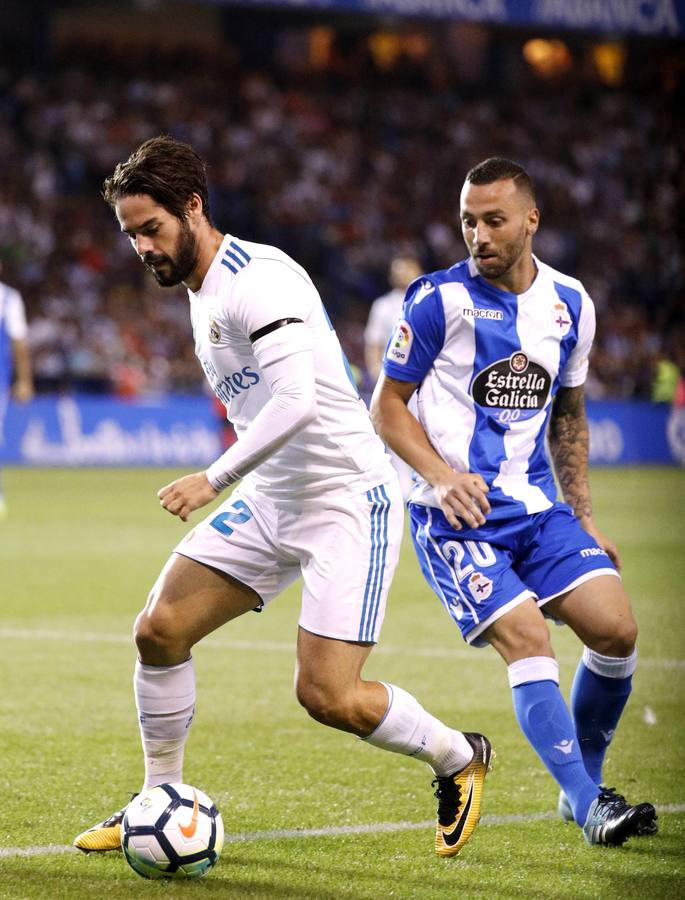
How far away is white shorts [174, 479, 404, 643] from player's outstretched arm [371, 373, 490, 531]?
16cm

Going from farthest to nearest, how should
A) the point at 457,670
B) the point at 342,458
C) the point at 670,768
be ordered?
the point at 457,670 < the point at 670,768 < the point at 342,458

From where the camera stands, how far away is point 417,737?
171 inches

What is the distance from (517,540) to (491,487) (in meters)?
0.19

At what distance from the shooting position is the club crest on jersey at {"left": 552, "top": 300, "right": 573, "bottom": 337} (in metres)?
4.80

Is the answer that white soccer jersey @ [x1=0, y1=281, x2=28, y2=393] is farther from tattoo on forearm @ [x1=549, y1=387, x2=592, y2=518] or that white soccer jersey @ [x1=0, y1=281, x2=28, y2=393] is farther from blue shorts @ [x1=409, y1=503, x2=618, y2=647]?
blue shorts @ [x1=409, y1=503, x2=618, y2=647]

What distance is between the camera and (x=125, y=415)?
69.7ft

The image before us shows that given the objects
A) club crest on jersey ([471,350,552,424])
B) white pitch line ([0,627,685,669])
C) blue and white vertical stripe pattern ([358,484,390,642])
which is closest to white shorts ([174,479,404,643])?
blue and white vertical stripe pattern ([358,484,390,642])

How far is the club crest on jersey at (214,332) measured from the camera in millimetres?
4191

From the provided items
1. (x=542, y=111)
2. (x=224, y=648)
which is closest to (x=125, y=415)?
(x=224, y=648)

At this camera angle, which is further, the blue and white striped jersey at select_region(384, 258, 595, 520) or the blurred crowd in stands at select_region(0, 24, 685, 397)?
the blurred crowd in stands at select_region(0, 24, 685, 397)

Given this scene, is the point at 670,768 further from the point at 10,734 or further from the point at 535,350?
the point at 10,734

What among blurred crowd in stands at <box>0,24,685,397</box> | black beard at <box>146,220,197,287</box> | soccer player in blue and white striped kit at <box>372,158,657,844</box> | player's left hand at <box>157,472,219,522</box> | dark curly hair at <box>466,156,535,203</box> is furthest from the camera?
blurred crowd in stands at <box>0,24,685,397</box>

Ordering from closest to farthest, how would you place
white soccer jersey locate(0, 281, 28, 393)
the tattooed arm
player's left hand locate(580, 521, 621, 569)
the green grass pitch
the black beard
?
the green grass pitch, the black beard, player's left hand locate(580, 521, 621, 569), the tattooed arm, white soccer jersey locate(0, 281, 28, 393)

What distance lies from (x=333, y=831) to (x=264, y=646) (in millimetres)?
3633
